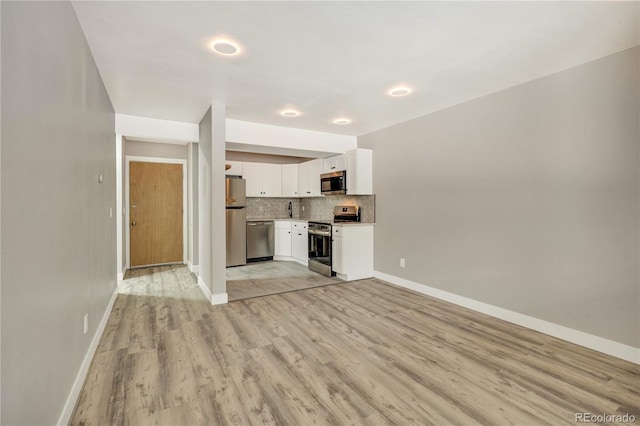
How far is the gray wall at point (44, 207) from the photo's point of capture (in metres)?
1.12

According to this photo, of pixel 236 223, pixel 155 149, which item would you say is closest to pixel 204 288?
pixel 236 223

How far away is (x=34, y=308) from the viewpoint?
52.2 inches

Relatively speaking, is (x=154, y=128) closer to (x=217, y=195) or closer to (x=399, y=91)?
(x=217, y=195)

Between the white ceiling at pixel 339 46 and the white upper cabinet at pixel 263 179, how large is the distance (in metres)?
2.92

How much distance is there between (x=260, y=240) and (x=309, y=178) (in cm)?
168

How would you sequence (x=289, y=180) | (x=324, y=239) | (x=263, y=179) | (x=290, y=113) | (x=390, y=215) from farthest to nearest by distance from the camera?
(x=289, y=180)
(x=263, y=179)
(x=324, y=239)
(x=390, y=215)
(x=290, y=113)

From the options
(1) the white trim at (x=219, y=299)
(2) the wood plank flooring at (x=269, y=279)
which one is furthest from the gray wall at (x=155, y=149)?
(1) the white trim at (x=219, y=299)

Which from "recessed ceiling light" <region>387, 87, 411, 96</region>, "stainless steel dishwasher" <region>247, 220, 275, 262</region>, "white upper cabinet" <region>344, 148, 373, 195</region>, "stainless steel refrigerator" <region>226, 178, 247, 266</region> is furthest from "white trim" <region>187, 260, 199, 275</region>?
"recessed ceiling light" <region>387, 87, 411, 96</region>

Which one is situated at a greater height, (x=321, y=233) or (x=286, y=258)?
(x=321, y=233)

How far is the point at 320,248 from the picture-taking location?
5.51 meters

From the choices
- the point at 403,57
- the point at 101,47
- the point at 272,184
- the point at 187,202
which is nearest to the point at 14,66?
the point at 101,47

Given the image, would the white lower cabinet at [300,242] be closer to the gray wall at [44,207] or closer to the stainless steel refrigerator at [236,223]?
the stainless steel refrigerator at [236,223]

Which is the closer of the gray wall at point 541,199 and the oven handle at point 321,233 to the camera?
the gray wall at point 541,199

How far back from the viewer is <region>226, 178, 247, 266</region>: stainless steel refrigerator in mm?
5980
